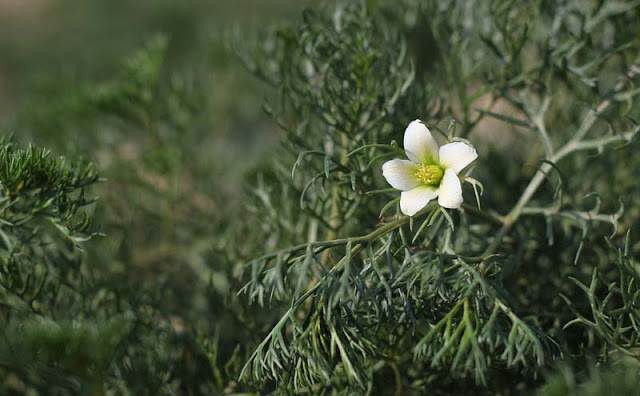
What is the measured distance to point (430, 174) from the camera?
760 millimetres

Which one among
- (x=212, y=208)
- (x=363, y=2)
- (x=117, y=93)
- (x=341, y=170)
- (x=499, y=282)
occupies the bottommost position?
(x=499, y=282)

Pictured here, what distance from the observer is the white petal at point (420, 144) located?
0.76 m

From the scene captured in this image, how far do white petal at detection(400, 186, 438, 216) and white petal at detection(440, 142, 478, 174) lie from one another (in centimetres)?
3

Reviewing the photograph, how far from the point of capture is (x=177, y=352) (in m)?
1.01

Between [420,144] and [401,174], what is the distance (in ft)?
0.13

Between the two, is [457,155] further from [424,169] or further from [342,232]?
[342,232]

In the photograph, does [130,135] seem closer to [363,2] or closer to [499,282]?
[363,2]

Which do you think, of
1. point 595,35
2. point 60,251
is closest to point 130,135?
point 60,251

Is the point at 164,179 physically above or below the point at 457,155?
above

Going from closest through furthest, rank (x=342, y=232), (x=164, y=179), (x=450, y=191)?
(x=450, y=191) < (x=342, y=232) < (x=164, y=179)

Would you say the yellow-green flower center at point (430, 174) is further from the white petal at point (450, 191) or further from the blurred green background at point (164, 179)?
the blurred green background at point (164, 179)

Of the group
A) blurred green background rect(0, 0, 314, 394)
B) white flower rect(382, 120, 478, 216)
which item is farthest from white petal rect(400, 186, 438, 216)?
blurred green background rect(0, 0, 314, 394)

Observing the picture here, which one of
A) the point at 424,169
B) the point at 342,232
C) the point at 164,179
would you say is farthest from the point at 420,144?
the point at 164,179

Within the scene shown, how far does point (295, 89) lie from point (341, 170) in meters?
0.21
